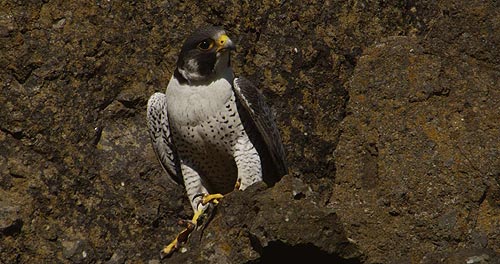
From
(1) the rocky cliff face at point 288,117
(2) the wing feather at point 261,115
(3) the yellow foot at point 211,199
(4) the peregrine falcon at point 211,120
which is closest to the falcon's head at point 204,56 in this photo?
(4) the peregrine falcon at point 211,120

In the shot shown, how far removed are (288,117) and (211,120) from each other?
1.93 feet

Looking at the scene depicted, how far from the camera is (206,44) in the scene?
6.95 metres

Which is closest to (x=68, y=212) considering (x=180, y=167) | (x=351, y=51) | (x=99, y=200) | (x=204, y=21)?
(x=99, y=200)

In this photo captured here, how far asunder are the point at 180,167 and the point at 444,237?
161cm

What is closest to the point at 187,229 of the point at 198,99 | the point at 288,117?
the point at 198,99

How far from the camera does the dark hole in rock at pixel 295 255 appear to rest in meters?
5.94

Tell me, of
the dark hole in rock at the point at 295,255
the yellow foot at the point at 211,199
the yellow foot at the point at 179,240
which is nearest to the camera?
the dark hole in rock at the point at 295,255

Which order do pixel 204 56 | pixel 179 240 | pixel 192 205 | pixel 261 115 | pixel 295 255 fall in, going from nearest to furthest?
pixel 295 255
pixel 179 240
pixel 261 115
pixel 204 56
pixel 192 205

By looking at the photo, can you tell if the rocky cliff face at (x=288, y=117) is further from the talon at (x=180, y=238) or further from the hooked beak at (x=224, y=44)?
the hooked beak at (x=224, y=44)

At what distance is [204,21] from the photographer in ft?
24.4

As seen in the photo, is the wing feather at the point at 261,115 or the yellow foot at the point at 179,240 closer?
the yellow foot at the point at 179,240

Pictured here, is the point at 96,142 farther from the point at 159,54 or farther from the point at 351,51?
the point at 351,51

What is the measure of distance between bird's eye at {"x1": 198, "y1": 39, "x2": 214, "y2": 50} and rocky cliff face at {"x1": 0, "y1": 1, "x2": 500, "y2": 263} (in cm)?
46

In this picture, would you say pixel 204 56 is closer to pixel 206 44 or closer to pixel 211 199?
pixel 206 44
